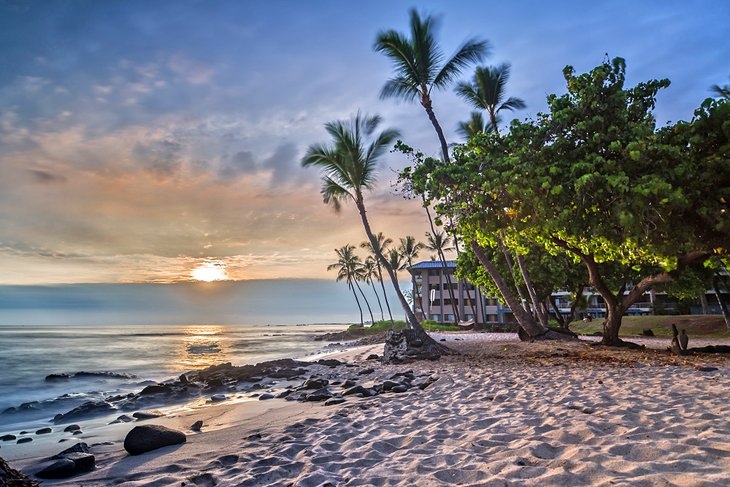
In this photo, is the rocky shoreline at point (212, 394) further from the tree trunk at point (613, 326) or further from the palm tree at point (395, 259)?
the palm tree at point (395, 259)

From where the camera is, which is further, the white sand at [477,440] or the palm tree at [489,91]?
the palm tree at [489,91]

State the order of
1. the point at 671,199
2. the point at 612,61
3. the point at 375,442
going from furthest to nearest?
the point at 612,61
the point at 671,199
the point at 375,442

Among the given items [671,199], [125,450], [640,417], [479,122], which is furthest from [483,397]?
[479,122]

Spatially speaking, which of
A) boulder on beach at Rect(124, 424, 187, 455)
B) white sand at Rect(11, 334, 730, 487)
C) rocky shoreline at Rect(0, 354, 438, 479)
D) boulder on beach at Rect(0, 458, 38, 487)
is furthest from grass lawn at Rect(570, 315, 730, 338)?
boulder on beach at Rect(0, 458, 38, 487)

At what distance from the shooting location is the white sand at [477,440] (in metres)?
3.28

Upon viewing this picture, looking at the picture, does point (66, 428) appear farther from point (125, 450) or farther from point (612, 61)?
point (612, 61)

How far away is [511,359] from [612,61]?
886 centimetres

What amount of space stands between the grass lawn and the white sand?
78.7 ft

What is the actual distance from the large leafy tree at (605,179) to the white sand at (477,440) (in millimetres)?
4077

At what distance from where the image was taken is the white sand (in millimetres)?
3275

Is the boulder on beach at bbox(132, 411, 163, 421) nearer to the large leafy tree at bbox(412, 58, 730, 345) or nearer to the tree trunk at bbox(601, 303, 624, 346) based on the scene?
the large leafy tree at bbox(412, 58, 730, 345)

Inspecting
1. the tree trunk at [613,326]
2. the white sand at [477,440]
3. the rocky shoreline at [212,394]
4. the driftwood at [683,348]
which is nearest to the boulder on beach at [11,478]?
the white sand at [477,440]

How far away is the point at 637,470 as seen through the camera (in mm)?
3102

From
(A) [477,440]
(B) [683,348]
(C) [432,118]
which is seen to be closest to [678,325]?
(B) [683,348]
